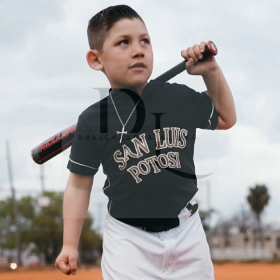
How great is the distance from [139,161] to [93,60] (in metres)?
0.60

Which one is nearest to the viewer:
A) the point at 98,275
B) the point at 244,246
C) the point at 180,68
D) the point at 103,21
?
the point at 103,21

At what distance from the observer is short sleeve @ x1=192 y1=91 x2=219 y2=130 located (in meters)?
2.42

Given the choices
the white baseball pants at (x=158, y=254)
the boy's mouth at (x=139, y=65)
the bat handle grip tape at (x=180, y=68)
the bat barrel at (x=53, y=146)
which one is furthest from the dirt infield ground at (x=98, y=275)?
the boy's mouth at (x=139, y=65)

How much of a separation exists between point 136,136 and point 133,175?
179 millimetres

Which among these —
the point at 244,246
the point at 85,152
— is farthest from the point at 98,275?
the point at 244,246

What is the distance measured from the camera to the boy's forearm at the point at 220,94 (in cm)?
243

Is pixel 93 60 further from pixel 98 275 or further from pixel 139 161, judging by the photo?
pixel 98 275

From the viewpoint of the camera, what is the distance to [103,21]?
239 centimetres

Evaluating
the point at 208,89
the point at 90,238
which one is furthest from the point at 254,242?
the point at 208,89

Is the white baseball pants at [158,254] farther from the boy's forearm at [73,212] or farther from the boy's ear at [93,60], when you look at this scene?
the boy's ear at [93,60]

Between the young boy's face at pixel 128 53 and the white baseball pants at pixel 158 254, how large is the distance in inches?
25.7

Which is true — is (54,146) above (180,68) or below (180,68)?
below

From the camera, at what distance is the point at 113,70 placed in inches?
91.7

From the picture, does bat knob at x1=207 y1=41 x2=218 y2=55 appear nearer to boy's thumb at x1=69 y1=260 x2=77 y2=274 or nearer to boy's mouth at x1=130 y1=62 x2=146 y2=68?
boy's mouth at x1=130 y1=62 x2=146 y2=68
